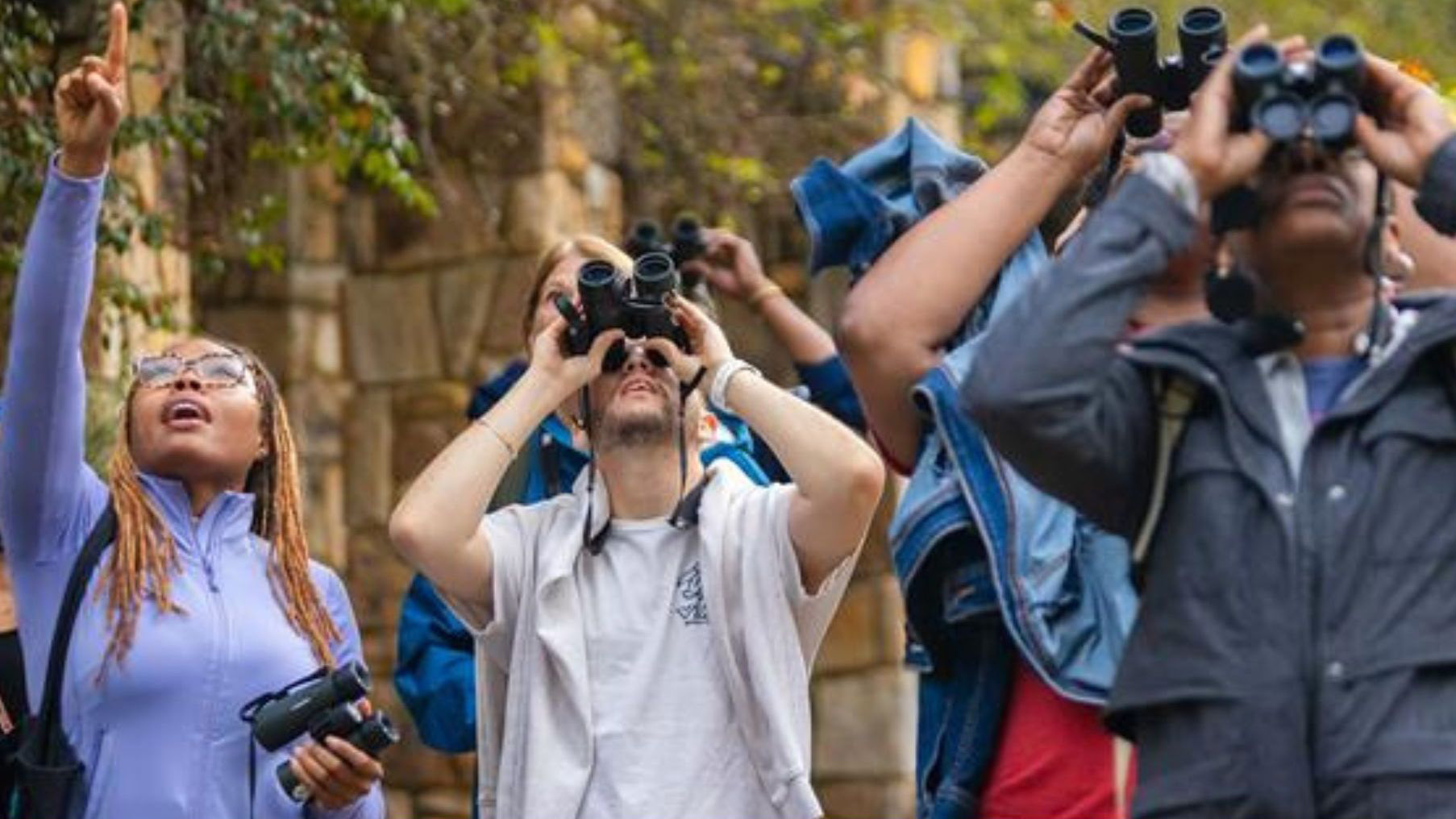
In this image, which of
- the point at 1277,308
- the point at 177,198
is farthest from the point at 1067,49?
the point at 1277,308

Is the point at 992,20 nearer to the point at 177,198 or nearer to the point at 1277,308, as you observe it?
the point at 177,198

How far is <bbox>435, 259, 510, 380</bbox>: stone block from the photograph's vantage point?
1056cm

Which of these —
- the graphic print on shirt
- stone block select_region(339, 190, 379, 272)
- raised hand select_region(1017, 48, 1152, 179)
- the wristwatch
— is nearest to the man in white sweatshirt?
the graphic print on shirt

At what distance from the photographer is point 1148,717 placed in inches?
159

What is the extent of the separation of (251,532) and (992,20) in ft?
19.6

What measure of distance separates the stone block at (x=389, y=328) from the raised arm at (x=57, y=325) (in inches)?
201

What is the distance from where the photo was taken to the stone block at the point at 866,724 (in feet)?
37.3

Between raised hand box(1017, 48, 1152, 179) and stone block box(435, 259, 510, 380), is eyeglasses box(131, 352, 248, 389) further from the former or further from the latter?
stone block box(435, 259, 510, 380)

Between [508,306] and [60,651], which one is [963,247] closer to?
[60,651]

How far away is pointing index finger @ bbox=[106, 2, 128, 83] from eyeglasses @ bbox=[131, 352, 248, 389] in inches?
26.3

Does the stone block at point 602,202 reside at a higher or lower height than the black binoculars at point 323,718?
higher

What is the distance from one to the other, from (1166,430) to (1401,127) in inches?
17.9

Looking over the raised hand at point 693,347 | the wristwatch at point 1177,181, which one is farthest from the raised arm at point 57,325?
the wristwatch at point 1177,181

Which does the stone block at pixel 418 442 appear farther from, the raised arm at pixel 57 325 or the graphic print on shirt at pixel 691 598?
the graphic print on shirt at pixel 691 598
